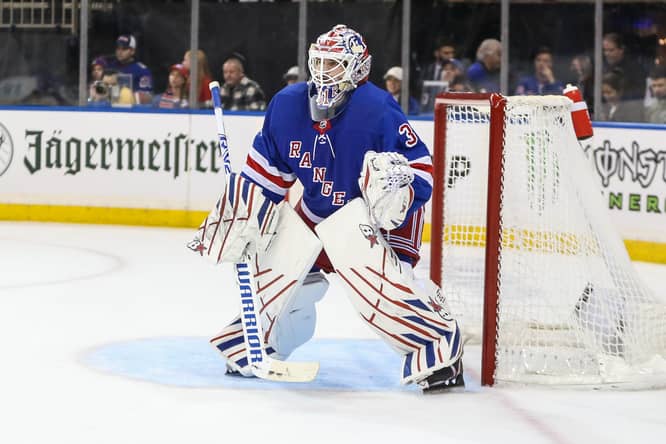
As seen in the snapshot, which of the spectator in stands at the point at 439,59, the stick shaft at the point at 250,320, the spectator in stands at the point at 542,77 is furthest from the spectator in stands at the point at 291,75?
the stick shaft at the point at 250,320

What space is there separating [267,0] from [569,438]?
195 inches

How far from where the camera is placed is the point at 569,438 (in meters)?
2.97

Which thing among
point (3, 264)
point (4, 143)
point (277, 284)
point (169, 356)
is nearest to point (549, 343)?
point (277, 284)

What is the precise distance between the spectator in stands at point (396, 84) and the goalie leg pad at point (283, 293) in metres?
3.84

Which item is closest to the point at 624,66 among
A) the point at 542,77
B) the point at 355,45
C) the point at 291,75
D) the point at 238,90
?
the point at 542,77

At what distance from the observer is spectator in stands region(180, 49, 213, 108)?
7.55 m

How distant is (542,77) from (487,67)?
1.00ft

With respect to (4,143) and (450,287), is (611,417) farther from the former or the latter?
(4,143)

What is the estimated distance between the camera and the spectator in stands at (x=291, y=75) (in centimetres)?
745

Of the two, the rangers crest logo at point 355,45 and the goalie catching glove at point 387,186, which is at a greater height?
the rangers crest logo at point 355,45

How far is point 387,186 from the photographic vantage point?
126 inches

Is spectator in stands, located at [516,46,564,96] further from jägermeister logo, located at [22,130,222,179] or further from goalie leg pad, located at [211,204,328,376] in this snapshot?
goalie leg pad, located at [211,204,328,376]

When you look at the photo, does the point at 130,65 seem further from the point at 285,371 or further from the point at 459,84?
the point at 285,371

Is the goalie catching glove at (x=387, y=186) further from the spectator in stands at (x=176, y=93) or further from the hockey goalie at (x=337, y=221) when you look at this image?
the spectator in stands at (x=176, y=93)
